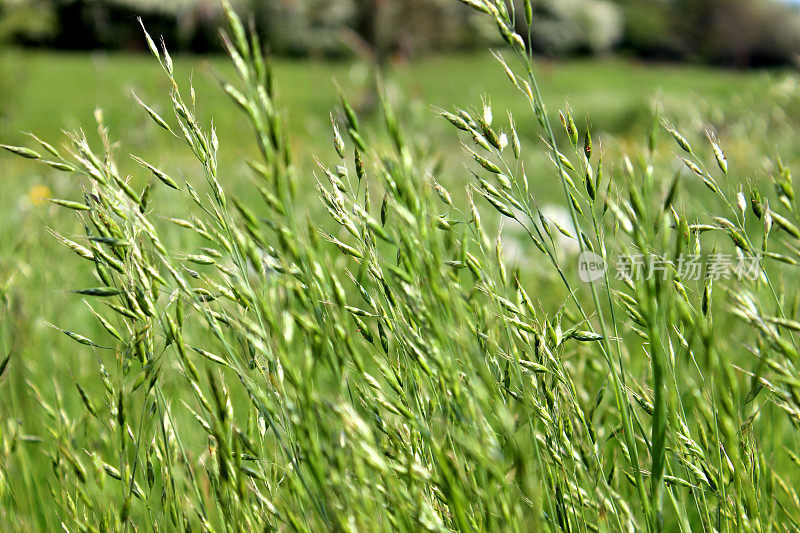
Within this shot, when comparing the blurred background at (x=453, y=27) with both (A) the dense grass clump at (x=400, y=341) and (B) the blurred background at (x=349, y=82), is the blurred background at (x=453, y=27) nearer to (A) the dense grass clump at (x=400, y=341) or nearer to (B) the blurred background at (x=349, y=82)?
(B) the blurred background at (x=349, y=82)

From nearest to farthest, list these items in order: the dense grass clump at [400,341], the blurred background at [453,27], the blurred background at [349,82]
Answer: the dense grass clump at [400,341] → the blurred background at [349,82] → the blurred background at [453,27]

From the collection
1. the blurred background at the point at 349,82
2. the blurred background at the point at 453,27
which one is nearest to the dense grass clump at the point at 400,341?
the blurred background at the point at 349,82

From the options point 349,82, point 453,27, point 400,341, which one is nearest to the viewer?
point 400,341

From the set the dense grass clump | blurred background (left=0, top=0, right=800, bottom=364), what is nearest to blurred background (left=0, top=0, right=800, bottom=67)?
blurred background (left=0, top=0, right=800, bottom=364)

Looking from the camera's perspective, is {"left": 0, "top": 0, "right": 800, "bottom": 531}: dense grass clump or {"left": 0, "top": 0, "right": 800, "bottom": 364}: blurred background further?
{"left": 0, "top": 0, "right": 800, "bottom": 364}: blurred background

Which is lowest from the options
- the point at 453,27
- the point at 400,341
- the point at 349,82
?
the point at 453,27

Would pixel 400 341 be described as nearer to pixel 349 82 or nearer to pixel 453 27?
pixel 349 82

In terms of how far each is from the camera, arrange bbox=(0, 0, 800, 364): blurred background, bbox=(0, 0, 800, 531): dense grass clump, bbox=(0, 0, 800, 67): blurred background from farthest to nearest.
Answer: bbox=(0, 0, 800, 67): blurred background
bbox=(0, 0, 800, 364): blurred background
bbox=(0, 0, 800, 531): dense grass clump

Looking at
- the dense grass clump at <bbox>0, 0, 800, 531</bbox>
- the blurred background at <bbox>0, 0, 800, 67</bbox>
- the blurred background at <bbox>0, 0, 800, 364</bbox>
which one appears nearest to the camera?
the dense grass clump at <bbox>0, 0, 800, 531</bbox>

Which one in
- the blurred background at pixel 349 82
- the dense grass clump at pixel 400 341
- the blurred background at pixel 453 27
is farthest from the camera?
the blurred background at pixel 453 27

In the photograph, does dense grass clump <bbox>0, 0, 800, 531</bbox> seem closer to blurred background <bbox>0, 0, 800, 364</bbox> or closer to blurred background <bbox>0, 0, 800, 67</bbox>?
blurred background <bbox>0, 0, 800, 364</bbox>

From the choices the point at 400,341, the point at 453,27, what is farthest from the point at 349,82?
the point at 453,27

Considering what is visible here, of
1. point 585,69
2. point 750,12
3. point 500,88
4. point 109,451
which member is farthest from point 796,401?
point 750,12

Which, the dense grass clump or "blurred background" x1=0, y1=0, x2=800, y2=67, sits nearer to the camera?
the dense grass clump
